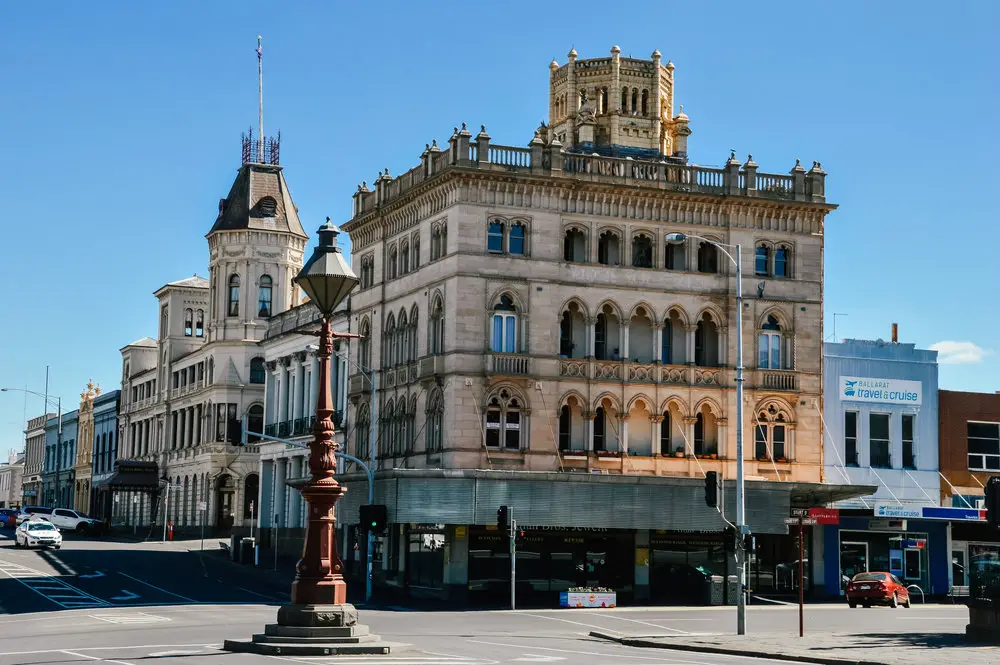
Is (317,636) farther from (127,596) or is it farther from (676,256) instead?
(676,256)

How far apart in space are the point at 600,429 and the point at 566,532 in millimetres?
4684

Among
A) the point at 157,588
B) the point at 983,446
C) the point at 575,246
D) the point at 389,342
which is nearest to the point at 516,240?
the point at 575,246

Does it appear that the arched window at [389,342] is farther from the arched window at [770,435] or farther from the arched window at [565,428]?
the arched window at [770,435]

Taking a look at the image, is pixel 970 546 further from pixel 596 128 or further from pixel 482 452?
pixel 596 128

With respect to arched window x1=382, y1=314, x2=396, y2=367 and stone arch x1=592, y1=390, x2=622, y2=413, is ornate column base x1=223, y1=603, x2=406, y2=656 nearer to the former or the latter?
stone arch x1=592, y1=390, x2=622, y2=413

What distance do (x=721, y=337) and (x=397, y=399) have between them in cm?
1350

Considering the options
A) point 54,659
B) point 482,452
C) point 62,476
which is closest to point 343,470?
point 482,452

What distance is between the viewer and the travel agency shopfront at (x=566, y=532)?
54.0m

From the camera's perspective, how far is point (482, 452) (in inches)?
2255

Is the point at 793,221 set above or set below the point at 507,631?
above

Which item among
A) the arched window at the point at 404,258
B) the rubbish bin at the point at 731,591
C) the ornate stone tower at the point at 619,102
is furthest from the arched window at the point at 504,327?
the ornate stone tower at the point at 619,102

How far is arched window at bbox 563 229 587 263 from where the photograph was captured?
59656 mm

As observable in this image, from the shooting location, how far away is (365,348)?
66.7 meters

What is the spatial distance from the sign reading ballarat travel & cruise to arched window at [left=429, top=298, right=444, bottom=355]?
1686 cm
